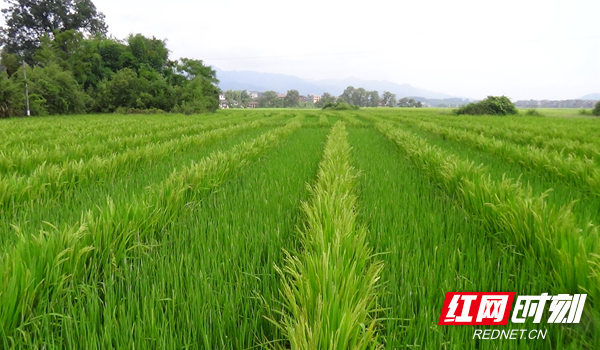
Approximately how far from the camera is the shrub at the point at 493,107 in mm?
32500

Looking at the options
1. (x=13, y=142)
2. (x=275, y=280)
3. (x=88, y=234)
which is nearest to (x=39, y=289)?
(x=88, y=234)

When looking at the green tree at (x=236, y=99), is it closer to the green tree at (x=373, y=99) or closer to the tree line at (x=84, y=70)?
the green tree at (x=373, y=99)

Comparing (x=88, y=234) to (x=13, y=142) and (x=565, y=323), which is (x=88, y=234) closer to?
(x=565, y=323)

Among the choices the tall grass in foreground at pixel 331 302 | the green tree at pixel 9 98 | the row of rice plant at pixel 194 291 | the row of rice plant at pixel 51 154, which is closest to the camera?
the tall grass in foreground at pixel 331 302

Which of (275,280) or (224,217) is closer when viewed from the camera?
(275,280)

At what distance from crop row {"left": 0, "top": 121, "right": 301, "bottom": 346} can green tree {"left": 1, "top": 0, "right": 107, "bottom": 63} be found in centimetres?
5097

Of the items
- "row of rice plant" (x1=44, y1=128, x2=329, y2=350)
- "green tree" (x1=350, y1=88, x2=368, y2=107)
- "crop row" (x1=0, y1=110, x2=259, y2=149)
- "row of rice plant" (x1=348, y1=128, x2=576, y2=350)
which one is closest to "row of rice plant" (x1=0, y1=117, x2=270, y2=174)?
"crop row" (x1=0, y1=110, x2=259, y2=149)

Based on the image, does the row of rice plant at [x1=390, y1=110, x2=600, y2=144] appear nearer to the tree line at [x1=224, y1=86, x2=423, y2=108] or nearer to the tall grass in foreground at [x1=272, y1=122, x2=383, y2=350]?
the tall grass in foreground at [x1=272, y1=122, x2=383, y2=350]

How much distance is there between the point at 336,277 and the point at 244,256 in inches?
24.0

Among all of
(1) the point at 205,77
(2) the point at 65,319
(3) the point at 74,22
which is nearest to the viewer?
(2) the point at 65,319

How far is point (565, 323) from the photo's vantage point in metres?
1.13

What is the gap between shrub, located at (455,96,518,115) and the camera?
3250 centimetres

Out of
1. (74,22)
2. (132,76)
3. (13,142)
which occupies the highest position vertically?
(74,22)
